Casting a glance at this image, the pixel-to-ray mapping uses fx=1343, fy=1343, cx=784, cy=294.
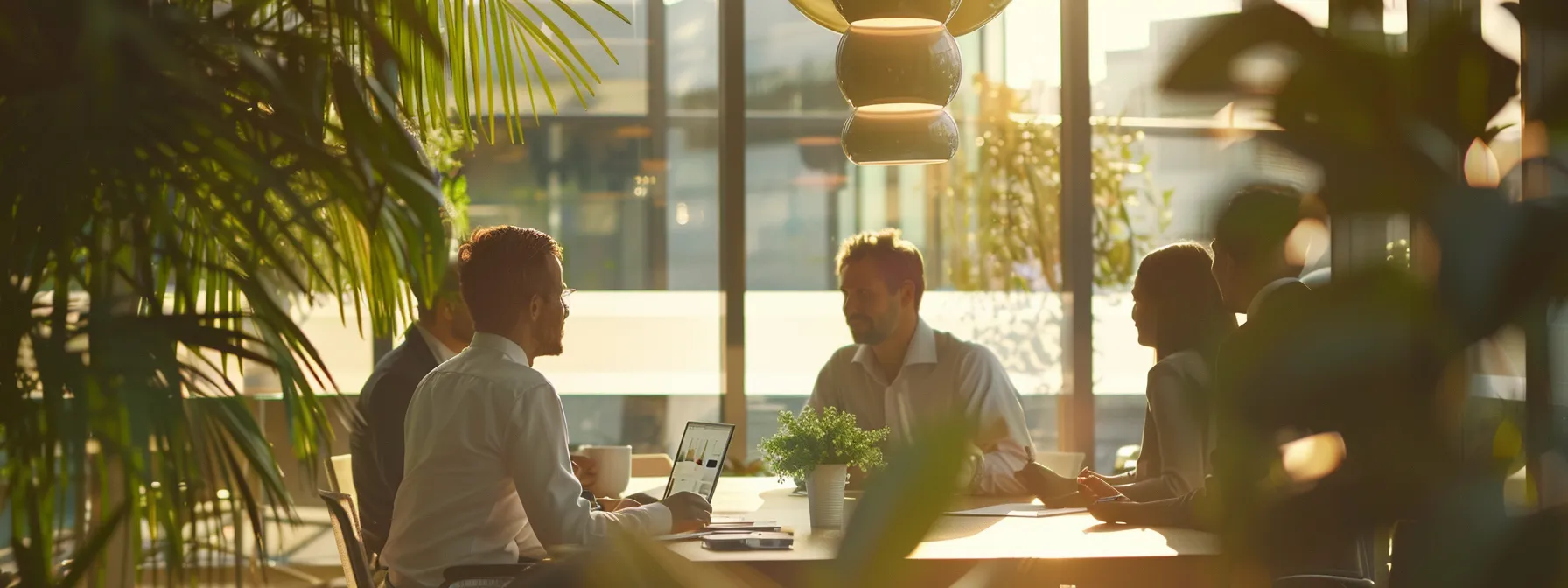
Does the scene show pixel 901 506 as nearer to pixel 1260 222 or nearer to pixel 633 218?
pixel 1260 222

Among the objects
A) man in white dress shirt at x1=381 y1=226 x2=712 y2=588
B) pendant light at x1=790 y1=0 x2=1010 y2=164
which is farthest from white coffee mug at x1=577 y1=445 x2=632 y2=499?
pendant light at x1=790 y1=0 x2=1010 y2=164

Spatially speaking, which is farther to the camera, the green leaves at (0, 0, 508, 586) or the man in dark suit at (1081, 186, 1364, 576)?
the green leaves at (0, 0, 508, 586)

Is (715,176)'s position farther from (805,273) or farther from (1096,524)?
(1096,524)

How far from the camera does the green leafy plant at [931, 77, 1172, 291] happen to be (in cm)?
560

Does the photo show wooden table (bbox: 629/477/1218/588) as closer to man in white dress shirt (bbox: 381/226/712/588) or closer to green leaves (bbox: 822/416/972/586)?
man in white dress shirt (bbox: 381/226/712/588)

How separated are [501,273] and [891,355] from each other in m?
1.61

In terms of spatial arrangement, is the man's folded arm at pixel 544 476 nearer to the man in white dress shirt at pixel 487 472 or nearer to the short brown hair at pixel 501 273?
the man in white dress shirt at pixel 487 472

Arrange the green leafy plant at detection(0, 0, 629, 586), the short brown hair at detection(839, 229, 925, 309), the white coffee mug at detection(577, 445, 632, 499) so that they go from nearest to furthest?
the green leafy plant at detection(0, 0, 629, 586) < the white coffee mug at detection(577, 445, 632, 499) < the short brown hair at detection(839, 229, 925, 309)

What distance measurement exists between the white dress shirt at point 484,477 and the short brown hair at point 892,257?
160 centimetres

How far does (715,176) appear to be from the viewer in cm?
562

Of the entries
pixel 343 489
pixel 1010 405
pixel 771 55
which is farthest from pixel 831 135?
pixel 343 489

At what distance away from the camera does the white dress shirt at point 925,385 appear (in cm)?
368

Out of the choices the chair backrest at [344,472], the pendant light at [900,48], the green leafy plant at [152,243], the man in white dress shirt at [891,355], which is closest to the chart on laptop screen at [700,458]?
the man in white dress shirt at [891,355]

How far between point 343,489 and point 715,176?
7.89ft
